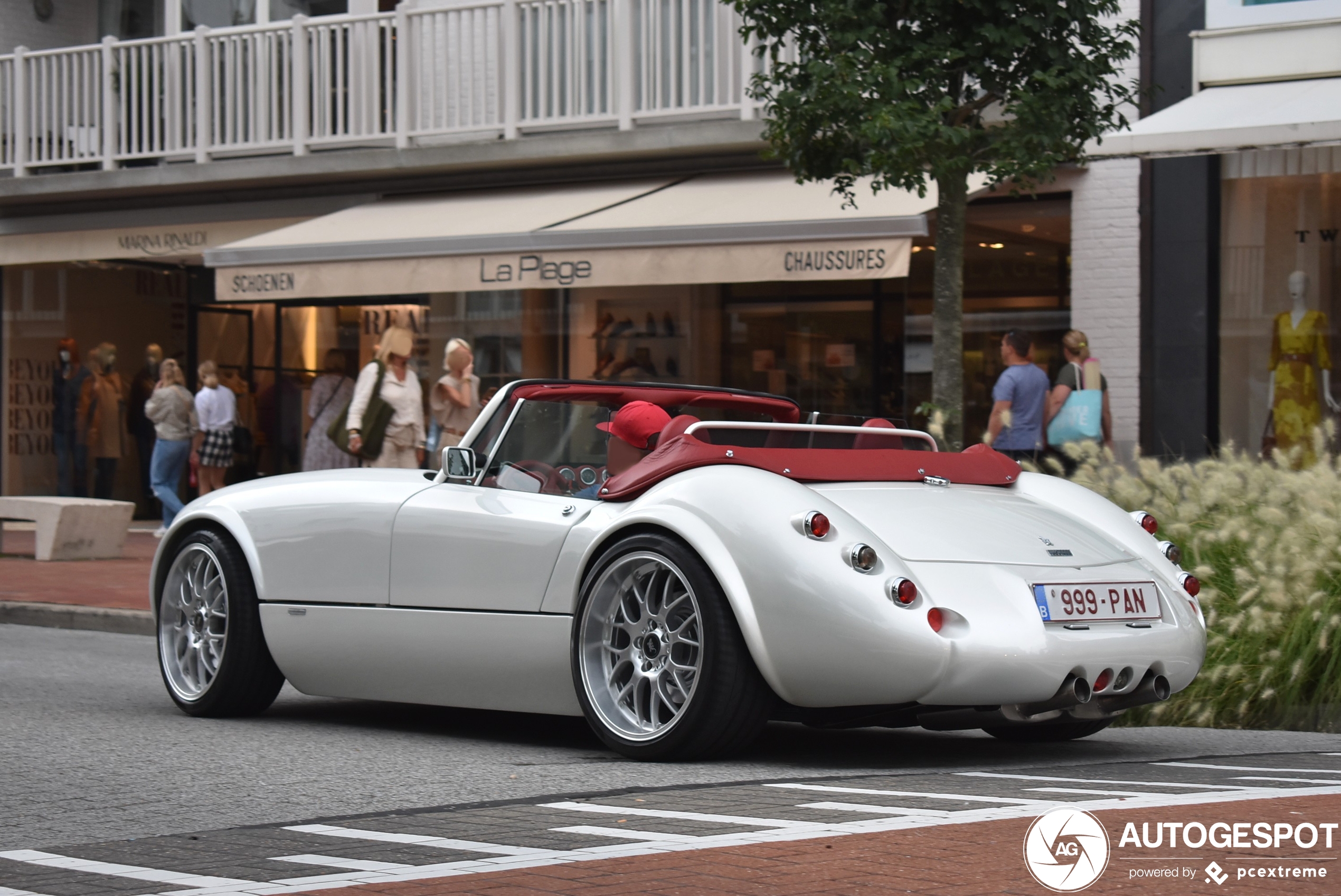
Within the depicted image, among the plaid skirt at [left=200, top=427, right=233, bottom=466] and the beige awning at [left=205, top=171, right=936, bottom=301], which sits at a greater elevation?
the beige awning at [left=205, top=171, right=936, bottom=301]

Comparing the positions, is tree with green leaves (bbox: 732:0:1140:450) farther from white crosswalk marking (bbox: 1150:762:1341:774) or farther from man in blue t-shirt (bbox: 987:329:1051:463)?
white crosswalk marking (bbox: 1150:762:1341:774)

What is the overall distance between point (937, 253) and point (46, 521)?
9.00m

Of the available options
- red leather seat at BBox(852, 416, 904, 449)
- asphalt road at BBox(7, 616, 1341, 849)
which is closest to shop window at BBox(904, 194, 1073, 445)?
asphalt road at BBox(7, 616, 1341, 849)

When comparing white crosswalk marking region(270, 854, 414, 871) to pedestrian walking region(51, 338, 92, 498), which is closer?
white crosswalk marking region(270, 854, 414, 871)

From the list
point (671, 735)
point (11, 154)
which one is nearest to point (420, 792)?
point (671, 735)

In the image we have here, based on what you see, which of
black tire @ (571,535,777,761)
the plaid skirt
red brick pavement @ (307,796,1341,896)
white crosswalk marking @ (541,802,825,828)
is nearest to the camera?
red brick pavement @ (307,796,1341,896)

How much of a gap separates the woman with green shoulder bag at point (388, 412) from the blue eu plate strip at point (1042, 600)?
8.51m

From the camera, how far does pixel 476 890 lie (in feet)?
12.8

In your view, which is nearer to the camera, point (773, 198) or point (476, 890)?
point (476, 890)

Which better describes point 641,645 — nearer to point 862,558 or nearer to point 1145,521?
point 862,558

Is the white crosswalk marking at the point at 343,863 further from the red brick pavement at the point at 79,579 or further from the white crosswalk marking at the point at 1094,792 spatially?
the red brick pavement at the point at 79,579

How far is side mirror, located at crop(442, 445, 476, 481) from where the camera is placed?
6.57m

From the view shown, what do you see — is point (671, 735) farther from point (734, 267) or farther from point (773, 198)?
point (773, 198)

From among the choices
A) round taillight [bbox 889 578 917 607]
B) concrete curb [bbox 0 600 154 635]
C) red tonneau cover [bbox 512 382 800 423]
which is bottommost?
concrete curb [bbox 0 600 154 635]
